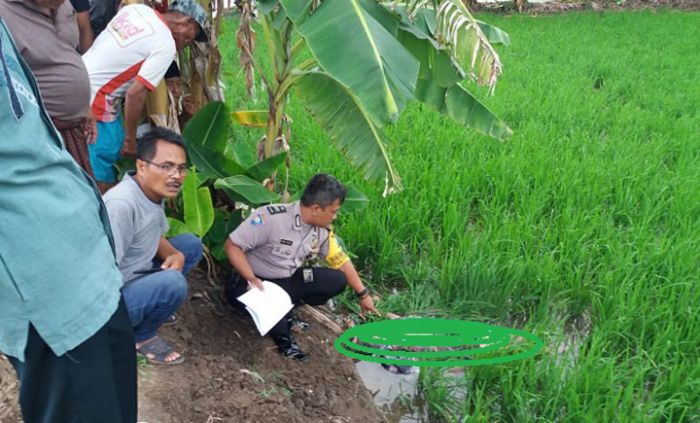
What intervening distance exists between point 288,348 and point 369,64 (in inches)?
45.2

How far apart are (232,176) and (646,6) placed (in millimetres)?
15594

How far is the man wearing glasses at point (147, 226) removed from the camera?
1815mm

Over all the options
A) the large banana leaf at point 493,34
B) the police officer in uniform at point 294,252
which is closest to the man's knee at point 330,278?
the police officer in uniform at point 294,252

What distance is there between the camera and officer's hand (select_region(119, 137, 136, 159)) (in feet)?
7.64

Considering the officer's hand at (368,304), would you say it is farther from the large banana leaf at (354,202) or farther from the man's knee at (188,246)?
the man's knee at (188,246)

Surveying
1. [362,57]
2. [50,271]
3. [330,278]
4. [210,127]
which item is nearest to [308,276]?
[330,278]

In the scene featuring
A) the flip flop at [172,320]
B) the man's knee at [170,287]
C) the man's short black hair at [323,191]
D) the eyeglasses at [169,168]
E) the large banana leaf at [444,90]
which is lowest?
the flip flop at [172,320]

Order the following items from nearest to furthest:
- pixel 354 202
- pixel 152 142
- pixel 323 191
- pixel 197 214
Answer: pixel 152 142 < pixel 323 191 < pixel 197 214 < pixel 354 202

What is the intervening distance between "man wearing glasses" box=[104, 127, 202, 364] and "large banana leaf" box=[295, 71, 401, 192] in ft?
2.31

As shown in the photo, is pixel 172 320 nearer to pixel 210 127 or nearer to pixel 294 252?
pixel 294 252

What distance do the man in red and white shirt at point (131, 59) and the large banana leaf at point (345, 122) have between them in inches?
19.2

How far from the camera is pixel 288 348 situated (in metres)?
2.30

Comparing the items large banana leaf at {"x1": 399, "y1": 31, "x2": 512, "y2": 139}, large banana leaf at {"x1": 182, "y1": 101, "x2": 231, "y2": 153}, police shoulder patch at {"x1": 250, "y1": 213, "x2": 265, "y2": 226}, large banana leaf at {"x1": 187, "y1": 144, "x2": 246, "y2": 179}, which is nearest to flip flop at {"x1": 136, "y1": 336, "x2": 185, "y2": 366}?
police shoulder patch at {"x1": 250, "y1": 213, "x2": 265, "y2": 226}

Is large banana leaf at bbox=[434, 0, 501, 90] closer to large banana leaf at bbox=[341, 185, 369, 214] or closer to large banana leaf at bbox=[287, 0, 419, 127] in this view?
large banana leaf at bbox=[287, 0, 419, 127]
